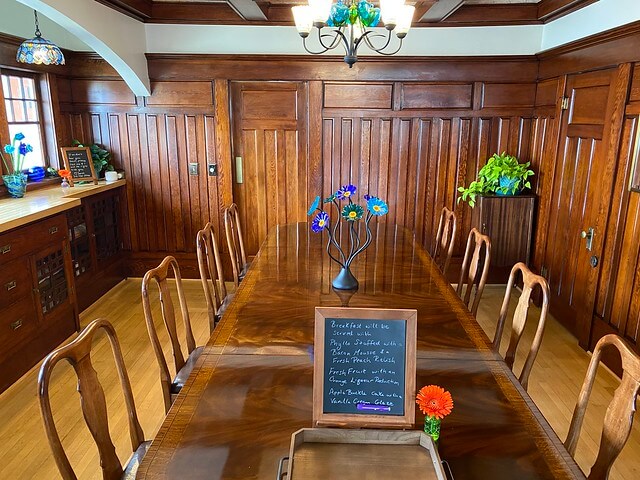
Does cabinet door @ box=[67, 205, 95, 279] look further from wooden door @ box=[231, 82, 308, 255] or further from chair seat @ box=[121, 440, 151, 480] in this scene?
chair seat @ box=[121, 440, 151, 480]

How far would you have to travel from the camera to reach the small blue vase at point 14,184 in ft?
11.6

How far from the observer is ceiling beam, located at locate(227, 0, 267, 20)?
137 inches

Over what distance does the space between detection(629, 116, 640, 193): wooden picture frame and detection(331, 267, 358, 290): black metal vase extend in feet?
6.22

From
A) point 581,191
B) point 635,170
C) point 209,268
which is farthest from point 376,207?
point 581,191

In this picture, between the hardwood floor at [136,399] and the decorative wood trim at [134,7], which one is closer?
the hardwood floor at [136,399]

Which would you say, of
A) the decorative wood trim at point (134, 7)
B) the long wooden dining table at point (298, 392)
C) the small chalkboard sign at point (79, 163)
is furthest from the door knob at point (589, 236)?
the small chalkboard sign at point (79, 163)

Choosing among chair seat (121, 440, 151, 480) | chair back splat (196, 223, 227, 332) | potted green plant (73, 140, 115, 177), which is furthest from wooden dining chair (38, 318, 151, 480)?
potted green plant (73, 140, 115, 177)

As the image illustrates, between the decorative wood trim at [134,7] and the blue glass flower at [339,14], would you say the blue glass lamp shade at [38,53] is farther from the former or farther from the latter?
the blue glass flower at [339,14]

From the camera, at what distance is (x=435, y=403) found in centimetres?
116

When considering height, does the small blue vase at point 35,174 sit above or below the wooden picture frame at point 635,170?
below

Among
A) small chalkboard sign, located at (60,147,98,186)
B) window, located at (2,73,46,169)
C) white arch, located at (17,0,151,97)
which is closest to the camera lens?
white arch, located at (17,0,151,97)

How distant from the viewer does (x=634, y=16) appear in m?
2.91

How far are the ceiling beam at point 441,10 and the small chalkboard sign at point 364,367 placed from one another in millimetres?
2872

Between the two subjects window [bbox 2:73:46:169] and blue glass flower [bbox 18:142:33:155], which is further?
window [bbox 2:73:46:169]
